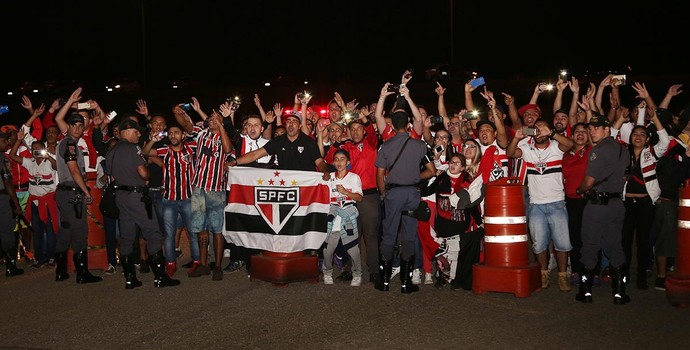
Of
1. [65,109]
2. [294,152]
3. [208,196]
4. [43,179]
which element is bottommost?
[208,196]

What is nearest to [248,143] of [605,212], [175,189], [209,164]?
[209,164]

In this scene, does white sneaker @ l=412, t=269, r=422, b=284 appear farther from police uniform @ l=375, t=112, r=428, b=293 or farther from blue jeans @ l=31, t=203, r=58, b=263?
blue jeans @ l=31, t=203, r=58, b=263

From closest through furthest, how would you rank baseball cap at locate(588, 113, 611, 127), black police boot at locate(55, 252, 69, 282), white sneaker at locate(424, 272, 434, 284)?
baseball cap at locate(588, 113, 611, 127), white sneaker at locate(424, 272, 434, 284), black police boot at locate(55, 252, 69, 282)

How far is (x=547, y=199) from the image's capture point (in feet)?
28.3

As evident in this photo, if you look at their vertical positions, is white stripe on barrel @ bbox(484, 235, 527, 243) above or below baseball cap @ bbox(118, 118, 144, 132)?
below

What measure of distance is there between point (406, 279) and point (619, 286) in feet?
7.81

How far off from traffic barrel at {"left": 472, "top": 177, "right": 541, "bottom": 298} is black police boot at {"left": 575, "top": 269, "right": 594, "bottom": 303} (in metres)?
0.54

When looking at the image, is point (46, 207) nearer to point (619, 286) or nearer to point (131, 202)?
point (131, 202)

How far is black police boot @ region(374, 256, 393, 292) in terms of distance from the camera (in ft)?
28.6

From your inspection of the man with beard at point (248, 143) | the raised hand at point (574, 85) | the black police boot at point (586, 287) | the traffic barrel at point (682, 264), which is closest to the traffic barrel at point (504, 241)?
the black police boot at point (586, 287)

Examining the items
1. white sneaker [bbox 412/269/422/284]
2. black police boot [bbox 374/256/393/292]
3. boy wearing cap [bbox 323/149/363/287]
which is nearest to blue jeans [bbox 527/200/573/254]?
white sneaker [bbox 412/269/422/284]

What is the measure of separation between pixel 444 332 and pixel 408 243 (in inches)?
87.7

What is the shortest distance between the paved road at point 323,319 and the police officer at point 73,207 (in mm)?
516

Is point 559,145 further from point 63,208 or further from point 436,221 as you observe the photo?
point 63,208
